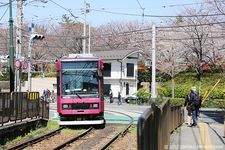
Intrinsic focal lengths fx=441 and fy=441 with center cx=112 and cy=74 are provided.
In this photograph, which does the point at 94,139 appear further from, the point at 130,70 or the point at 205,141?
the point at 130,70

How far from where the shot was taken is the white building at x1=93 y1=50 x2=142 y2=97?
193 ft

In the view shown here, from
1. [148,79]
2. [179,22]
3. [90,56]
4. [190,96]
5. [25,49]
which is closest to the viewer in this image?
[190,96]

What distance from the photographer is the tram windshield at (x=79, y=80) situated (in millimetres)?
19188

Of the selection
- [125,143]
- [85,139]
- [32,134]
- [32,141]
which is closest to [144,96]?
[32,134]

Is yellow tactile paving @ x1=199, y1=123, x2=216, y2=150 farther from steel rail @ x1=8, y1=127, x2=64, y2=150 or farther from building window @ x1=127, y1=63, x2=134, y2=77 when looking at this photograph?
building window @ x1=127, y1=63, x2=134, y2=77

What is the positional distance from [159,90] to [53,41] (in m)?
32.5

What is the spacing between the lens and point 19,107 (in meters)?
18.0

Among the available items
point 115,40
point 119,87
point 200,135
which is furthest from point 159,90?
point 200,135

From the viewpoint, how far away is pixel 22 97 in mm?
18422

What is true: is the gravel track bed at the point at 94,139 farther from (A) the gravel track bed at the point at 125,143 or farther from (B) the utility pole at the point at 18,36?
(B) the utility pole at the point at 18,36

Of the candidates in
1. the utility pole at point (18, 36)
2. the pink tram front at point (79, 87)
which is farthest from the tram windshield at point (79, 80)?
the utility pole at point (18, 36)

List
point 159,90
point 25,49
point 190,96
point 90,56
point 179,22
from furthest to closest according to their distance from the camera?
point 25,49 → point 179,22 → point 159,90 → point 90,56 → point 190,96

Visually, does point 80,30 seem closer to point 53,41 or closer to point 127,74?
point 53,41

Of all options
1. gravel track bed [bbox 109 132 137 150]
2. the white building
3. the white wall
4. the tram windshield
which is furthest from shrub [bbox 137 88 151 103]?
gravel track bed [bbox 109 132 137 150]
